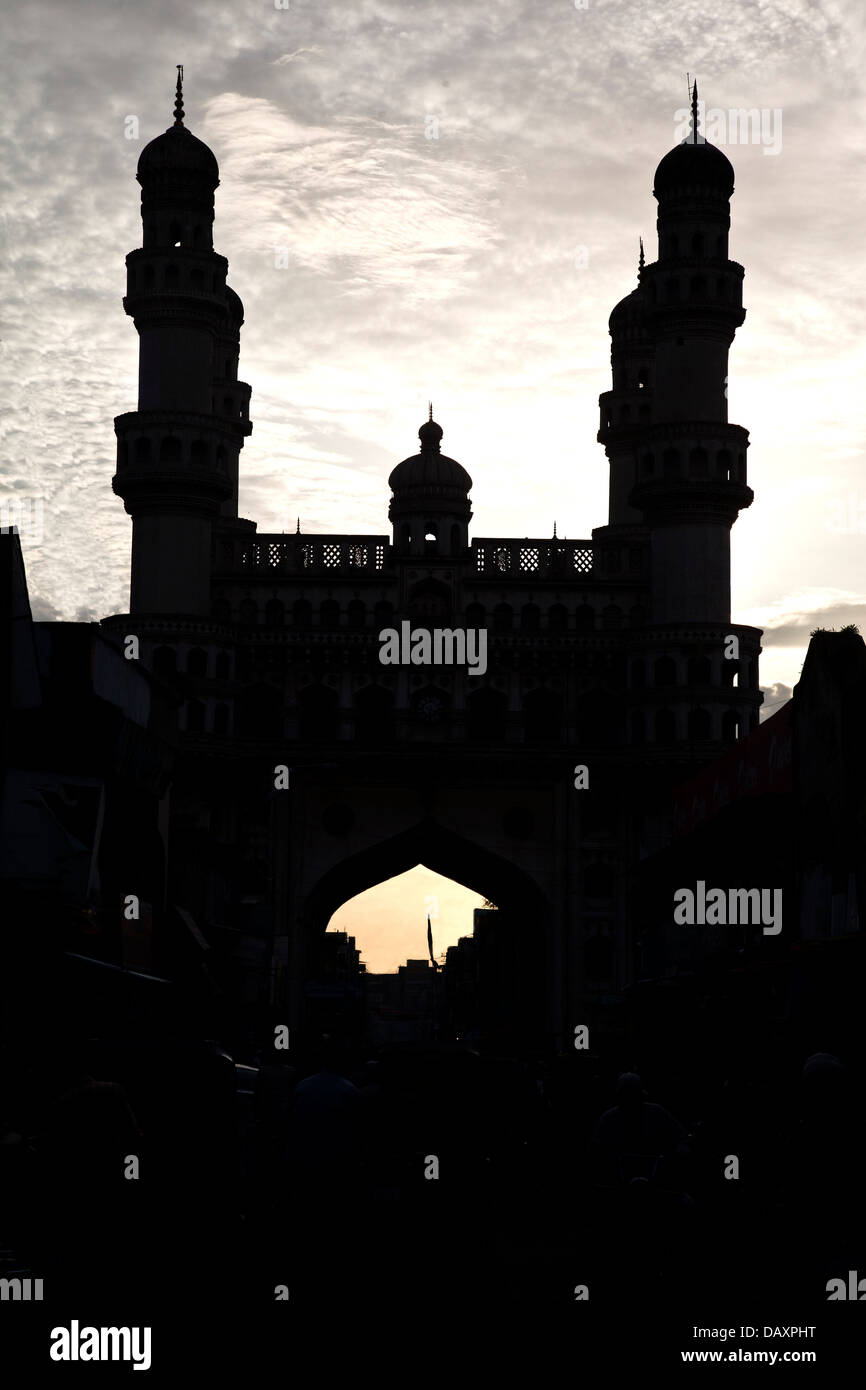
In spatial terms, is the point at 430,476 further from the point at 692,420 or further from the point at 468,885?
the point at 468,885

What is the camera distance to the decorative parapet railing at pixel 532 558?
62.8 meters

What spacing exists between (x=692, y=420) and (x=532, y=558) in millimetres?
6827

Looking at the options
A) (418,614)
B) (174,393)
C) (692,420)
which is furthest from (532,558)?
(174,393)

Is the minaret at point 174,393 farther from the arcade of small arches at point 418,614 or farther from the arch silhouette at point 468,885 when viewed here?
the arch silhouette at point 468,885

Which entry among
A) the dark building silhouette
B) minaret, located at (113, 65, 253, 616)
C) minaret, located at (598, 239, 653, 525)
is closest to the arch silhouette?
the dark building silhouette

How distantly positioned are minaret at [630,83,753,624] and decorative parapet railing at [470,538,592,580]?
2.62 meters

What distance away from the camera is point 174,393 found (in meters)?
60.7

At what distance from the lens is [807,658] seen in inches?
1194

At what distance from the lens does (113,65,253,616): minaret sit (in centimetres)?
5972

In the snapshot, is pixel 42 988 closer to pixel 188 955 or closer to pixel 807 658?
pixel 807 658

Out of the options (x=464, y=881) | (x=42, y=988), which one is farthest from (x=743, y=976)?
(x=464, y=881)

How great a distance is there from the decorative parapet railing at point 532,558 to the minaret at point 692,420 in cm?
262

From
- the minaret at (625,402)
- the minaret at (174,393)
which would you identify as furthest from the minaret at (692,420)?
the minaret at (174,393)
